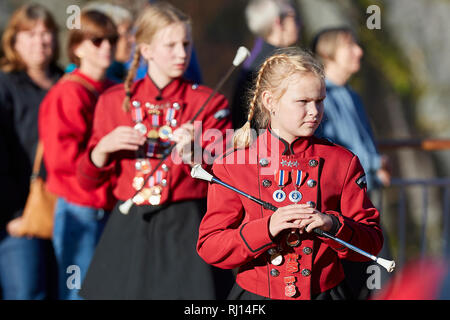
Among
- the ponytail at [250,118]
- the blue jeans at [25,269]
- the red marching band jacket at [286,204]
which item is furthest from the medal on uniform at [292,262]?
the blue jeans at [25,269]

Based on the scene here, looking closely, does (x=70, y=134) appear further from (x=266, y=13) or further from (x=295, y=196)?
(x=295, y=196)

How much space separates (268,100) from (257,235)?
0.38 m

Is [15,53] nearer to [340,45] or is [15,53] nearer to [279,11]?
[279,11]

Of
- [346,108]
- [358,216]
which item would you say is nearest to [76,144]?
[346,108]

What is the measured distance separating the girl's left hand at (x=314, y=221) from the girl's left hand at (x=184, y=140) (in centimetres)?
73

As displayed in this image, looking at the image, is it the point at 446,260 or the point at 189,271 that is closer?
the point at 189,271

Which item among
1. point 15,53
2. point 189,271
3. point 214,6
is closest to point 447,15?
point 214,6

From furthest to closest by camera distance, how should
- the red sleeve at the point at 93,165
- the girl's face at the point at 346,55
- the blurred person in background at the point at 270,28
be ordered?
the girl's face at the point at 346,55 → the blurred person in background at the point at 270,28 → the red sleeve at the point at 93,165

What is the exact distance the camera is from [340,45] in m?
3.63

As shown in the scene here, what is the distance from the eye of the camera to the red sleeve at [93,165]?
9.39 ft

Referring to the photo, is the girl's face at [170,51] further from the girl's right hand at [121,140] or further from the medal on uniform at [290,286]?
the medal on uniform at [290,286]

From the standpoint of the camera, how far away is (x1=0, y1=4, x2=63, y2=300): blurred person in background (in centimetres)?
374
